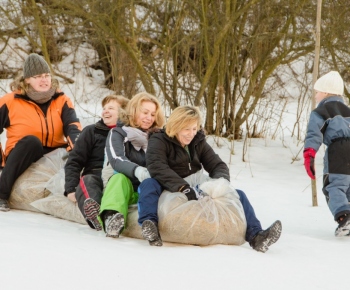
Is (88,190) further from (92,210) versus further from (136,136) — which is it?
(136,136)

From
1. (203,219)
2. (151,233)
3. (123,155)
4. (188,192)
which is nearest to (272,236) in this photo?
(203,219)

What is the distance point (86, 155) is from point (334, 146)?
1850 mm

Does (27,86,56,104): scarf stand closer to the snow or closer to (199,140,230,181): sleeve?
the snow

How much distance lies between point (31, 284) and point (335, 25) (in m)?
6.83

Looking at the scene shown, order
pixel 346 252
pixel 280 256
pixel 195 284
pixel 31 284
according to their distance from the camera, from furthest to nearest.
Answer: pixel 346 252 → pixel 280 256 → pixel 195 284 → pixel 31 284

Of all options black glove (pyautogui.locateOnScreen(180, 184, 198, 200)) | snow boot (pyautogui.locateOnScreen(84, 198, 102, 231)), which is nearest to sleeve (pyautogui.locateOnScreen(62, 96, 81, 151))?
snow boot (pyautogui.locateOnScreen(84, 198, 102, 231))

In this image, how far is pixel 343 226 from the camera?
4375 mm

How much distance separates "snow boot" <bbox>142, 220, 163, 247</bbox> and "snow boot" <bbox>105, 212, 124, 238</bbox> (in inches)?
7.6

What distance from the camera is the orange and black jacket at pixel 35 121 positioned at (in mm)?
5051

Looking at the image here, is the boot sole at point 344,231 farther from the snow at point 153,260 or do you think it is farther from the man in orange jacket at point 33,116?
the man in orange jacket at point 33,116

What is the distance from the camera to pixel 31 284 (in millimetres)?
2658

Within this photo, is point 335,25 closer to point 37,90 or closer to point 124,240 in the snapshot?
point 37,90

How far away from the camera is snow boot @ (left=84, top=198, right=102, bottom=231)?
409cm

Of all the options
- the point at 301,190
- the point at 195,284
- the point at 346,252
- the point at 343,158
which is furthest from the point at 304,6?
the point at 195,284
